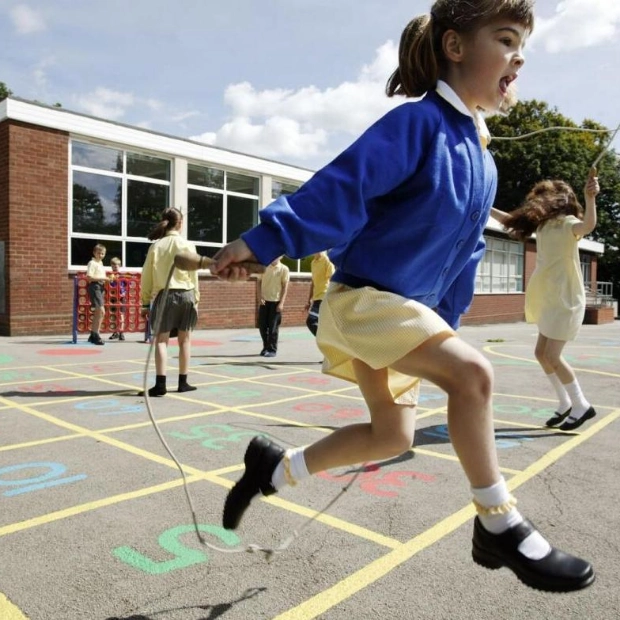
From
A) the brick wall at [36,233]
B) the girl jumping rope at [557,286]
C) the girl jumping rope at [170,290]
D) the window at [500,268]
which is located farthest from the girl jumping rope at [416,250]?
the window at [500,268]

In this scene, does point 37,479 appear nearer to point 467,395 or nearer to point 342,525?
point 342,525

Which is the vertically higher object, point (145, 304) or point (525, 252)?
point (525, 252)

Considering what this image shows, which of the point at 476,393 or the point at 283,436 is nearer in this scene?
the point at 476,393

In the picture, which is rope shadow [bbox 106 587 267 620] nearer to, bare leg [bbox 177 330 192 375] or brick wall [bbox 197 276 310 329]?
bare leg [bbox 177 330 192 375]

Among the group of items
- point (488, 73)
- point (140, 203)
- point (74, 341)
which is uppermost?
point (140, 203)

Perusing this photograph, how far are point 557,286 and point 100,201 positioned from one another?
11.8 m

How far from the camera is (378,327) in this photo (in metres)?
2.07

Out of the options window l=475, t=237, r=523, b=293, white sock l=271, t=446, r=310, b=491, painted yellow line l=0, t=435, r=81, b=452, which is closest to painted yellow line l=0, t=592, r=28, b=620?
white sock l=271, t=446, r=310, b=491

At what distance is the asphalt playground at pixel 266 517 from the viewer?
2.25 meters

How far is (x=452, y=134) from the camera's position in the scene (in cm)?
223

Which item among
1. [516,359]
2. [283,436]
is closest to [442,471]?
[283,436]

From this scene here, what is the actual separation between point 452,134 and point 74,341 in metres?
11.0

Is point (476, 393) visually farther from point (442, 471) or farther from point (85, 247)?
point (85, 247)

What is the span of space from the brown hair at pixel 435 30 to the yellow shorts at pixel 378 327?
→ 856 millimetres
